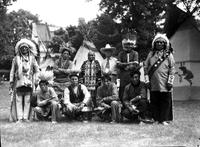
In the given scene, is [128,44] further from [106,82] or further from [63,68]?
[63,68]

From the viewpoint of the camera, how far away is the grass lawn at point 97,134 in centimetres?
606

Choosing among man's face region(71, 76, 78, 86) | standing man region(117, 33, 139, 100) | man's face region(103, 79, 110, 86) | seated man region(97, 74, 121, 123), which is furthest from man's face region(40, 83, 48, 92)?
standing man region(117, 33, 139, 100)

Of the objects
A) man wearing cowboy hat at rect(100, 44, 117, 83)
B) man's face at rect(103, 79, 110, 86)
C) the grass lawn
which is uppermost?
man wearing cowboy hat at rect(100, 44, 117, 83)

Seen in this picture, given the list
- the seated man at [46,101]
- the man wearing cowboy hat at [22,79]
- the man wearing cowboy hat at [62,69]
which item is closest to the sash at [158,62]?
the man wearing cowboy hat at [62,69]

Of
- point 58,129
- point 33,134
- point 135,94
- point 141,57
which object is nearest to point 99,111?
point 135,94

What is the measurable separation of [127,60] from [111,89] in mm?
857

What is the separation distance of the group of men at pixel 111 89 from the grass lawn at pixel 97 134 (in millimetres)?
464

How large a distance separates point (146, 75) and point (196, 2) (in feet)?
27.6

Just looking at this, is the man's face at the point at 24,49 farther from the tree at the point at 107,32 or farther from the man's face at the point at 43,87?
the tree at the point at 107,32

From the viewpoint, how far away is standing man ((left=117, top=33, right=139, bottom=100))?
8.90 meters

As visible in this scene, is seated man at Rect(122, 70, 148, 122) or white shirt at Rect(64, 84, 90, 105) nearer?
seated man at Rect(122, 70, 148, 122)

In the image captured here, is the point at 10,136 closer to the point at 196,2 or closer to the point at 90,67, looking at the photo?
the point at 90,67

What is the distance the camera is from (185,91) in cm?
1762

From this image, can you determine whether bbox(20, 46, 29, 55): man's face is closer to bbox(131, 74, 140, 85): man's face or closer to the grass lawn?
the grass lawn
